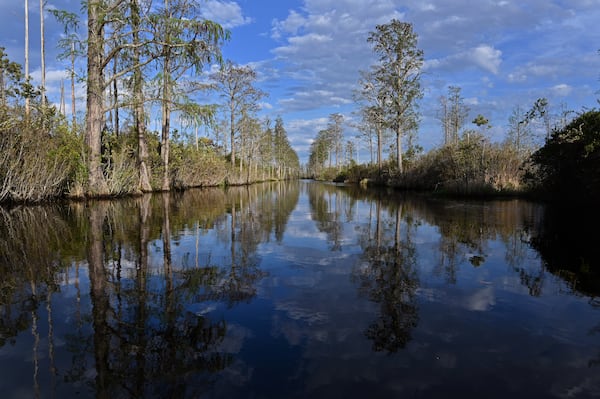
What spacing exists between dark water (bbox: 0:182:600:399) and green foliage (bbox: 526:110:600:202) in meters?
6.94

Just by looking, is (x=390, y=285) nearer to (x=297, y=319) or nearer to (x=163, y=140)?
(x=297, y=319)

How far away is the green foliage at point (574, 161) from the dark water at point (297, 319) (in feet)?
22.8

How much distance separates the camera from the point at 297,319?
11.2ft

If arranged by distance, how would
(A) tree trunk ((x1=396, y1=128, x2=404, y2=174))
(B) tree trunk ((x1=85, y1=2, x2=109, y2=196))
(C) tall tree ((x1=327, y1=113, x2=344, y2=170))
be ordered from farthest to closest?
(C) tall tree ((x1=327, y1=113, x2=344, y2=170)), (A) tree trunk ((x1=396, y1=128, x2=404, y2=174)), (B) tree trunk ((x1=85, y1=2, x2=109, y2=196))

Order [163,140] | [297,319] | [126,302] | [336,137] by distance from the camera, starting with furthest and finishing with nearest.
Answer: [336,137] → [163,140] → [126,302] → [297,319]

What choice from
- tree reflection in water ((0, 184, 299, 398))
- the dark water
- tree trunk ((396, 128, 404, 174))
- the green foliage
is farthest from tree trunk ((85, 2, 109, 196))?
tree trunk ((396, 128, 404, 174))

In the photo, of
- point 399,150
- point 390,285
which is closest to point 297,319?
point 390,285

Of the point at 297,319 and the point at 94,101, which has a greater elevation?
the point at 94,101

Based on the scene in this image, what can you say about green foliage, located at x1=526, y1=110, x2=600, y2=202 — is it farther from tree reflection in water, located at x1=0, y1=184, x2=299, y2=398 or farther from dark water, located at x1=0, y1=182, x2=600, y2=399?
tree reflection in water, located at x1=0, y1=184, x2=299, y2=398

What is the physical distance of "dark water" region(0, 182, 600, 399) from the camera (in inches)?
93.2

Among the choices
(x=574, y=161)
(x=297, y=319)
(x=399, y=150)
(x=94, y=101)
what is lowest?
(x=297, y=319)

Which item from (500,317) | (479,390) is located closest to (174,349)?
(479,390)

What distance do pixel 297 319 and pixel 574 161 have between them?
14.1 m

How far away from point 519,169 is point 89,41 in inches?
790
